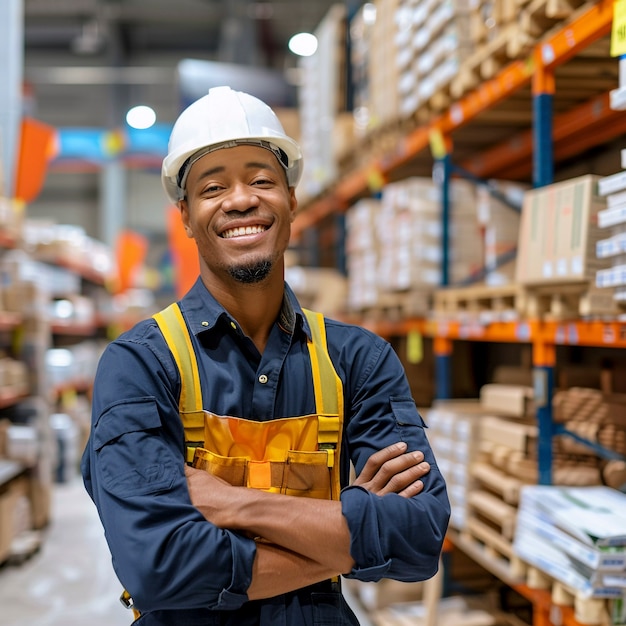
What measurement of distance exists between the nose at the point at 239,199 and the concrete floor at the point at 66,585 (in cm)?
358

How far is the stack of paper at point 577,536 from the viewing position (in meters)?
2.92

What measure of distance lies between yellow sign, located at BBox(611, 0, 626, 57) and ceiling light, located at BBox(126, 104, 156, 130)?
55.2 ft

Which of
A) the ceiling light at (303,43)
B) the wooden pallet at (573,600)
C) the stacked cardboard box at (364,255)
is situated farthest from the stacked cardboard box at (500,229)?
the ceiling light at (303,43)

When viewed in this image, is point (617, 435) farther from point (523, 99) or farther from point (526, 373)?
point (523, 99)

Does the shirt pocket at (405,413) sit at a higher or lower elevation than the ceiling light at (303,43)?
lower

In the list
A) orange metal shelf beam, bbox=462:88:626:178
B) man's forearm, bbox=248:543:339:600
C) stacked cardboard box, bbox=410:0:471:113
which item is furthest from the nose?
stacked cardboard box, bbox=410:0:471:113

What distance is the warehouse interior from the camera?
3.32 m

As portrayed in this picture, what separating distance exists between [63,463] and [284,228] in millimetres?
8472

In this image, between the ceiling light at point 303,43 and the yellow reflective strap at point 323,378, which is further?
the ceiling light at point 303,43

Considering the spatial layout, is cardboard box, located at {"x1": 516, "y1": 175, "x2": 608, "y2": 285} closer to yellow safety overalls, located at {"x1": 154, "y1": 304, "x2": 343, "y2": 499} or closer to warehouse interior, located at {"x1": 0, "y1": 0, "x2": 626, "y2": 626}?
warehouse interior, located at {"x1": 0, "y1": 0, "x2": 626, "y2": 626}

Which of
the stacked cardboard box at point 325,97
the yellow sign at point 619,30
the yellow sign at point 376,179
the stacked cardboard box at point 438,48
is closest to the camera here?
the yellow sign at point 619,30

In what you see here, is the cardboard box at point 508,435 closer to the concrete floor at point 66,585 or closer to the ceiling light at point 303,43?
the concrete floor at point 66,585

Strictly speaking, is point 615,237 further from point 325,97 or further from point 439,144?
point 325,97

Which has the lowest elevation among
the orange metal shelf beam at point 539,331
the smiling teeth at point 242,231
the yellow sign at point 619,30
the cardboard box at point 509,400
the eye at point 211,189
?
the cardboard box at point 509,400
